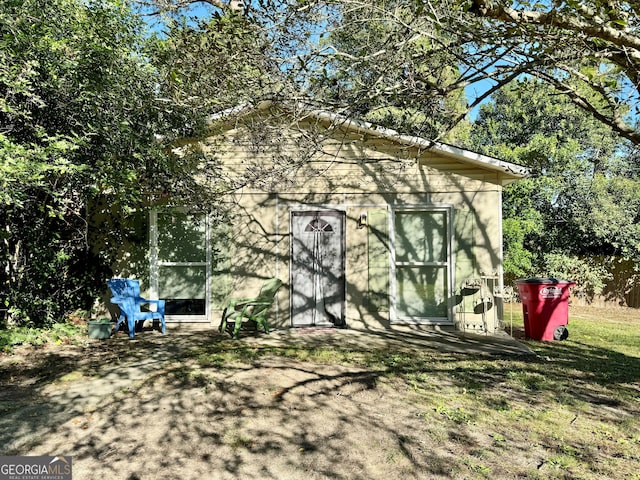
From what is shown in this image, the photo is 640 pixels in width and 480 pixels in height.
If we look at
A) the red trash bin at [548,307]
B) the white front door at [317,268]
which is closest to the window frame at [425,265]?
the white front door at [317,268]

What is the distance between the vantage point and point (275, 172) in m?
6.29

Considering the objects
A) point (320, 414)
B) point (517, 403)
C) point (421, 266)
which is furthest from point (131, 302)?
point (517, 403)

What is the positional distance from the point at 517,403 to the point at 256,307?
455cm

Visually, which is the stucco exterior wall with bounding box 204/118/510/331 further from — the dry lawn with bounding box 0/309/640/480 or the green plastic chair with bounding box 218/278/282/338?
the dry lawn with bounding box 0/309/640/480

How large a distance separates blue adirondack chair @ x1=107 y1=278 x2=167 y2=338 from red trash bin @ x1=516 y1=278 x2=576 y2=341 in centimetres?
617

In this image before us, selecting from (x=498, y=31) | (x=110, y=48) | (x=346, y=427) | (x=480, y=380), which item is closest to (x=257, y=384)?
(x=346, y=427)

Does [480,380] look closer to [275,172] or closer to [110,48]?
[275,172]

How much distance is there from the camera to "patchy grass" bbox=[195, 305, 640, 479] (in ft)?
10.8

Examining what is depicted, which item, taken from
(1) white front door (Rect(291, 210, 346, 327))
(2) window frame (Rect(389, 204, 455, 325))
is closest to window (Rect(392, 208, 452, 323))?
(2) window frame (Rect(389, 204, 455, 325))

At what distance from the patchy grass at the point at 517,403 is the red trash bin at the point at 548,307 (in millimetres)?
405

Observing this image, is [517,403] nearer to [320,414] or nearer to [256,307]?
[320,414]

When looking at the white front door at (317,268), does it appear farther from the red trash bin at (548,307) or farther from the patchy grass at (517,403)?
the red trash bin at (548,307)

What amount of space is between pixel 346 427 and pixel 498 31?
10.7ft

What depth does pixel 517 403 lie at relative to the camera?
14.8ft
